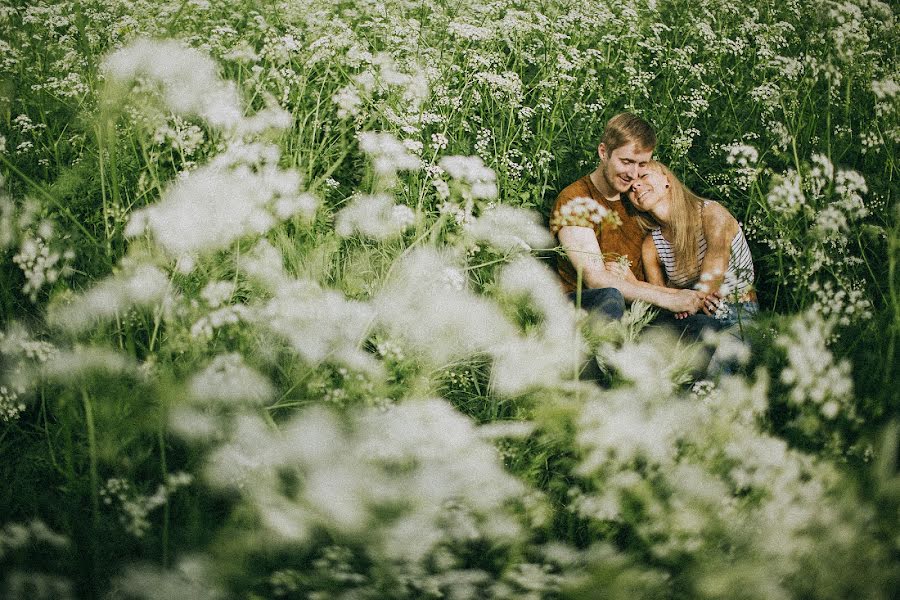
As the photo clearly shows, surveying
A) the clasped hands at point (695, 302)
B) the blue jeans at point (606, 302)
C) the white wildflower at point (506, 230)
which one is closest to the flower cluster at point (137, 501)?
the white wildflower at point (506, 230)

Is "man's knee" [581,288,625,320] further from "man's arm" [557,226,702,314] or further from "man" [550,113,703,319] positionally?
"man's arm" [557,226,702,314]

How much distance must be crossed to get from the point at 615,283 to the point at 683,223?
1.97ft

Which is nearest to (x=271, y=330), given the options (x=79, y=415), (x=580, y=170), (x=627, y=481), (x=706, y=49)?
(x=79, y=415)

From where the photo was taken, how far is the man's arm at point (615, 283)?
144 inches

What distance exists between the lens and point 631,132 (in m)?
3.73

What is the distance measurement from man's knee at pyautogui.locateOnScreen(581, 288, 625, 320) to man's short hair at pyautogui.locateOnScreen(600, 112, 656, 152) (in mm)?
910

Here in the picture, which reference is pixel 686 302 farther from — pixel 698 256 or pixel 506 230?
pixel 506 230

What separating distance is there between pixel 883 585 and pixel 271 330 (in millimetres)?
2275

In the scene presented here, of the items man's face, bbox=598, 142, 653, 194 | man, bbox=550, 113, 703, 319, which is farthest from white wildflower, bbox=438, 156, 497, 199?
man's face, bbox=598, 142, 653, 194

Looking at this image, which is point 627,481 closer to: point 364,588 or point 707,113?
point 364,588

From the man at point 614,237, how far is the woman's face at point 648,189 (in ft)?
0.15

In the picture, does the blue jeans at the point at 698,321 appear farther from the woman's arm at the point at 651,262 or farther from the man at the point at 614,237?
the woman's arm at the point at 651,262

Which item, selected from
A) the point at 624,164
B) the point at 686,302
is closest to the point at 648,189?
the point at 624,164

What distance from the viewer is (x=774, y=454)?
2008 millimetres
